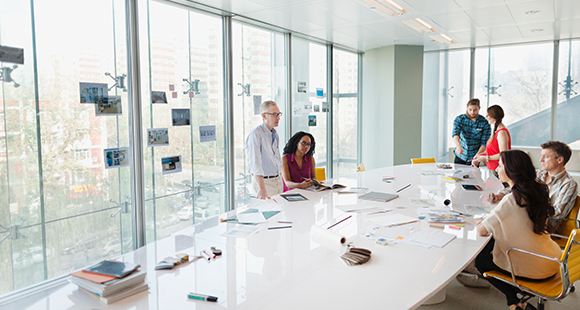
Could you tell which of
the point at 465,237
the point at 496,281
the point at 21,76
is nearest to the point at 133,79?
the point at 21,76

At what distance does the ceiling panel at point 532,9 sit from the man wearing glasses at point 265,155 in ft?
11.0

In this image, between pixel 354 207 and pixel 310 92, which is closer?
pixel 354 207

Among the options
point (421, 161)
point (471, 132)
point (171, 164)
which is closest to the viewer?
point (171, 164)

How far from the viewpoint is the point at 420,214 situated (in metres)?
3.04

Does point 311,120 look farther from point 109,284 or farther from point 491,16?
point 109,284

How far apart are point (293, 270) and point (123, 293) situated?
801mm

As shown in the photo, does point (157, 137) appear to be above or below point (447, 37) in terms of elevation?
below

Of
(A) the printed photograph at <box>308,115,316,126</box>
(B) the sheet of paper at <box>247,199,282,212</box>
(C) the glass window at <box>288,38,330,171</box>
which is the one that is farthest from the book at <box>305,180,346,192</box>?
(A) the printed photograph at <box>308,115,316,126</box>

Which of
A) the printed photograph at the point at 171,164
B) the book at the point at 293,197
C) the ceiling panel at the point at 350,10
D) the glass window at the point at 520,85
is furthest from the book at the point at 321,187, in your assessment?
the glass window at the point at 520,85

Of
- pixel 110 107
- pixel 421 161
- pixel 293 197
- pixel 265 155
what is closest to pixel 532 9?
pixel 421 161

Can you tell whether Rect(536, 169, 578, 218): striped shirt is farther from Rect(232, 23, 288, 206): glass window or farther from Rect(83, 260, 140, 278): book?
Rect(232, 23, 288, 206): glass window

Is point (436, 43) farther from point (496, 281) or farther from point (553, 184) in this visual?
point (496, 281)

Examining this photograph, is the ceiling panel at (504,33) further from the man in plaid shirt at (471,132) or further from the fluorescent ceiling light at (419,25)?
the man in plaid shirt at (471,132)

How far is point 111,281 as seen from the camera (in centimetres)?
172
